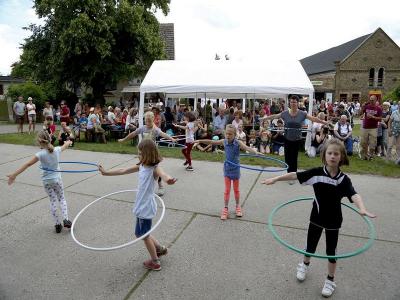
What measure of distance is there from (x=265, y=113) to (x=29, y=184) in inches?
464

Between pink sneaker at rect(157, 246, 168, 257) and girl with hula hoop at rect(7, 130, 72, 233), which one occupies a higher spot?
girl with hula hoop at rect(7, 130, 72, 233)

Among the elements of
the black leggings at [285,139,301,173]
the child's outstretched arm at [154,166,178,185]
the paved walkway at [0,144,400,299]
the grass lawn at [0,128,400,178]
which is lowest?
the paved walkway at [0,144,400,299]

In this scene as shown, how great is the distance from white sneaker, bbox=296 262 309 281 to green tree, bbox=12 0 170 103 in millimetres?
21541

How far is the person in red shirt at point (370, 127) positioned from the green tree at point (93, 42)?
1752 cm

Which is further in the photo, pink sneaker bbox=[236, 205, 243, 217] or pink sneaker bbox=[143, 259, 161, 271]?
pink sneaker bbox=[236, 205, 243, 217]

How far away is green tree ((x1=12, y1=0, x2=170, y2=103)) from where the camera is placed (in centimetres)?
2227

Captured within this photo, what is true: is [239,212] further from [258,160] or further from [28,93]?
[28,93]

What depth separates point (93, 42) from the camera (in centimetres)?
2234

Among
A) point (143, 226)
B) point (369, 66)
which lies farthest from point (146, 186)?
point (369, 66)

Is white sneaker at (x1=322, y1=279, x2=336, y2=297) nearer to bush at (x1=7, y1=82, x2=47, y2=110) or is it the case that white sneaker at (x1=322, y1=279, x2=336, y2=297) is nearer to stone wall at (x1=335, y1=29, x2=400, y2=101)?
bush at (x1=7, y1=82, x2=47, y2=110)

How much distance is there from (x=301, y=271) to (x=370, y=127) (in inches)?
337

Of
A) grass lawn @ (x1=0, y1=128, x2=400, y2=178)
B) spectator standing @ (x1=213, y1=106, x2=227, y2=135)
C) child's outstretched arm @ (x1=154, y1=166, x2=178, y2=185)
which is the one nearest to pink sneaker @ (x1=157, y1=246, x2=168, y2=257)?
child's outstretched arm @ (x1=154, y1=166, x2=178, y2=185)

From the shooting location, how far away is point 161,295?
3.44m

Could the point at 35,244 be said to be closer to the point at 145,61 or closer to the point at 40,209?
the point at 40,209
